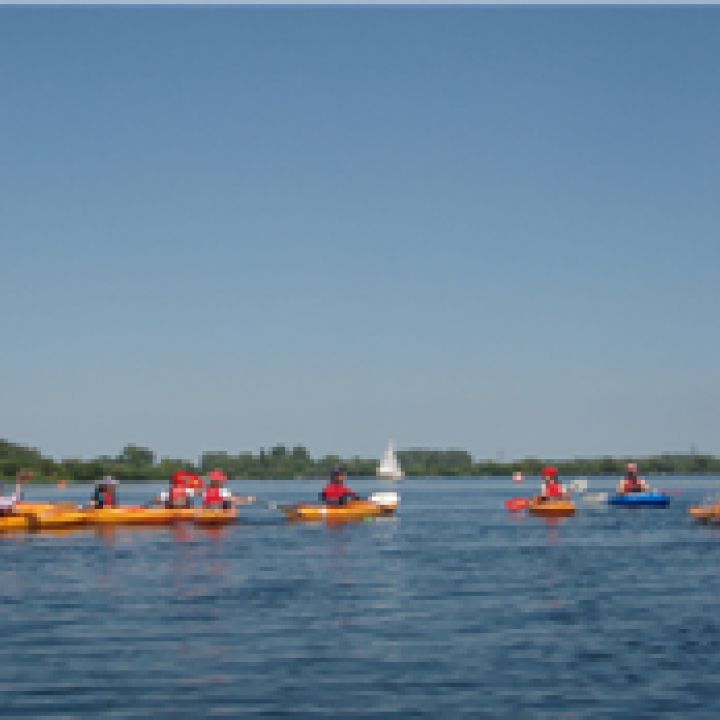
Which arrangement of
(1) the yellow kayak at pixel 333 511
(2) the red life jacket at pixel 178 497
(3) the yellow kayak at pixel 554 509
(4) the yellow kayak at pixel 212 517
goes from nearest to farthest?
1. (4) the yellow kayak at pixel 212 517
2. (2) the red life jacket at pixel 178 497
3. (1) the yellow kayak at pixel 333 511
4. (3) the yellow kayak at pixel 554 509

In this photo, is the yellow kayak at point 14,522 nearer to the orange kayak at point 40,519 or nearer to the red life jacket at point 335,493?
the orange kayak at point 40,519

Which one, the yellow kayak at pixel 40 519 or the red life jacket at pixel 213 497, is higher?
the red life jacket at pixel 213 497

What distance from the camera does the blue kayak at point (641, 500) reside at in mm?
99500

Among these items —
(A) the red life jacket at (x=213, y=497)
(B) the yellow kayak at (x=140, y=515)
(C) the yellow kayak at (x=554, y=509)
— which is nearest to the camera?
(B) the yellow kayak at (x=140, y=515)

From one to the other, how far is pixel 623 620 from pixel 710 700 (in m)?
10.0

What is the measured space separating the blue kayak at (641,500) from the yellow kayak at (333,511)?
80.7 feet

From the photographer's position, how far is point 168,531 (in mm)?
71562

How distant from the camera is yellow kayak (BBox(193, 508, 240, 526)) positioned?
75.4 meters

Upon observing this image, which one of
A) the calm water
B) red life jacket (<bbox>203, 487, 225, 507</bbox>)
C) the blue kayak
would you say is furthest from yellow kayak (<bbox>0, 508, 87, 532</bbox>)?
the blue kayak

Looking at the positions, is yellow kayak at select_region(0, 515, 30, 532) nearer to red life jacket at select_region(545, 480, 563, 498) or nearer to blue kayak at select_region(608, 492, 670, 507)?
red life jacket at select_region(545, 480, 563, 498)

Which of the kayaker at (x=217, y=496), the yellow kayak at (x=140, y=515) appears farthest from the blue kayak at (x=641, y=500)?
the yellow kayak at (x=140, y=515)

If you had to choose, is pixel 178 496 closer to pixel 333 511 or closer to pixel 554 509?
pixel 333 511

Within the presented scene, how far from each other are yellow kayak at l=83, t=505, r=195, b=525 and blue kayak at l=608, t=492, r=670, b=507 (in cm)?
3895

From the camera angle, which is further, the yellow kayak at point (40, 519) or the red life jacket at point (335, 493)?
the red life jacket at point (335, 493)
